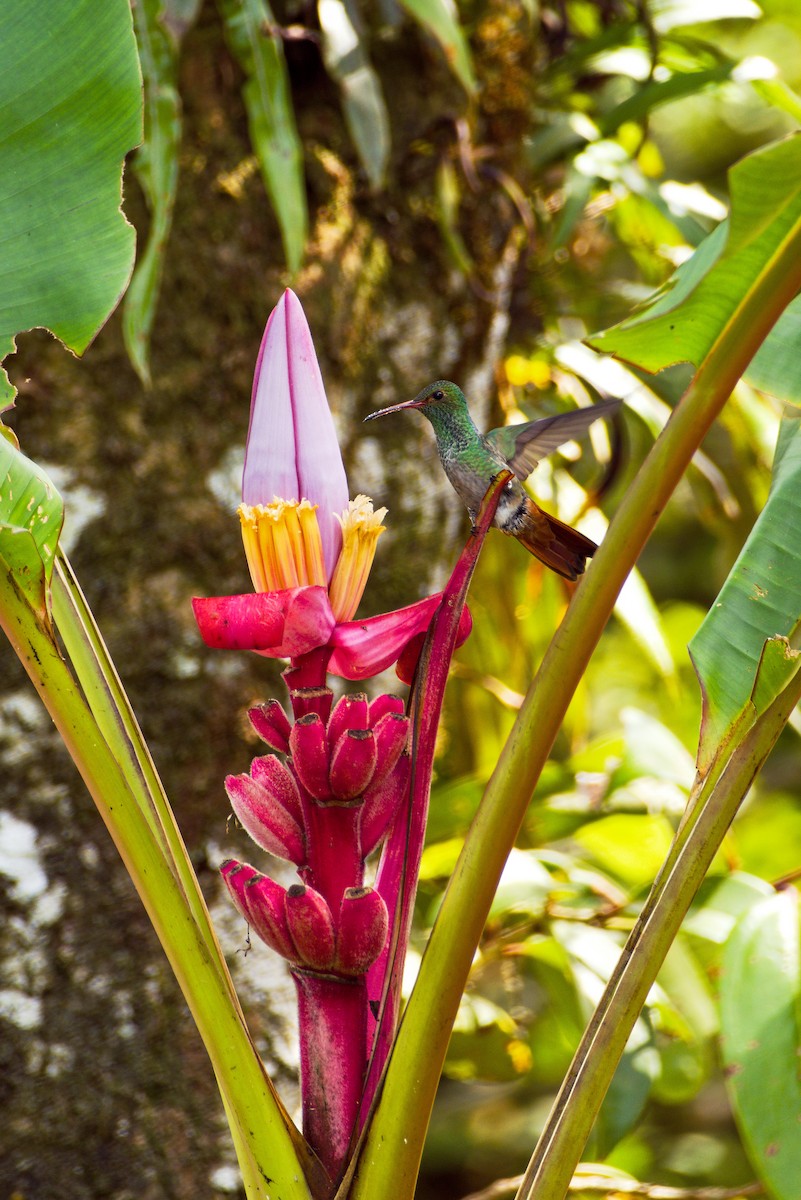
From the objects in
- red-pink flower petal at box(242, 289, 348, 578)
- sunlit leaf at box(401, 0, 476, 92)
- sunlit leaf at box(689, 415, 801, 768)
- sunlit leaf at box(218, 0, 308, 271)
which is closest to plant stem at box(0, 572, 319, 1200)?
red-pink flower petal at box(242, 289, 348, 578)

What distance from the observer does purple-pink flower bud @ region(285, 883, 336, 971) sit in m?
0.42

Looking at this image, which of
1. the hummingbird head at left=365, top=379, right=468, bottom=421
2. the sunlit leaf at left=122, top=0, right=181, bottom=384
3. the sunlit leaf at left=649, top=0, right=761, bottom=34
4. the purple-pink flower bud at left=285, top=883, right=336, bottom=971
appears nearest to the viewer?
the purple-pink flower bud at left=285, top=883, right=336, bottom=971

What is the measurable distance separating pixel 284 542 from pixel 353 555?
0.03m

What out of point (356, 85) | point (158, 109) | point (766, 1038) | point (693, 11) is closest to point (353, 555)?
point (766, 1038)

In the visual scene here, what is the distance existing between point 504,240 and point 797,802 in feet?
5.82

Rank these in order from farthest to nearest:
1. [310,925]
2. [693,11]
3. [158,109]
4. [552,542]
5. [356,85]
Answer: [693,11] < [356,85] < [158,109] < [552,542] < [310,925]

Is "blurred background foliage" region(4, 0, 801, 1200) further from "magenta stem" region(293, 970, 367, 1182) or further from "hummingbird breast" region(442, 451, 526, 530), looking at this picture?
"magenta stem" region(293, 970, 367, 1182)

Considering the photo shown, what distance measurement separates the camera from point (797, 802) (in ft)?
8.27

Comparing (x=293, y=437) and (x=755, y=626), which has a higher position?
(x=293, y=437)

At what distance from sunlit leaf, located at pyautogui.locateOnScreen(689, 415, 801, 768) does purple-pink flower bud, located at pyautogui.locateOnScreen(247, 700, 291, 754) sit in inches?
7.0

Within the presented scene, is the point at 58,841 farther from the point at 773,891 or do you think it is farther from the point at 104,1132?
the point at 773,891

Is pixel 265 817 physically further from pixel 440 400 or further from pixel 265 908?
pixel 440 400

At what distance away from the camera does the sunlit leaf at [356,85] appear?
0.94m

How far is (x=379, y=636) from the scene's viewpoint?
0.46 meters
